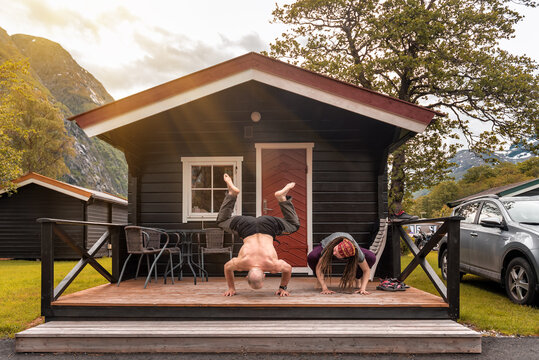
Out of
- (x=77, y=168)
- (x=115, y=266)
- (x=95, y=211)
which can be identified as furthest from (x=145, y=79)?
(x=115, y=266)

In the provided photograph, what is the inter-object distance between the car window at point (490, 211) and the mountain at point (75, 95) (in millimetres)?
68782

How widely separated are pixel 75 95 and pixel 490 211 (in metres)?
133

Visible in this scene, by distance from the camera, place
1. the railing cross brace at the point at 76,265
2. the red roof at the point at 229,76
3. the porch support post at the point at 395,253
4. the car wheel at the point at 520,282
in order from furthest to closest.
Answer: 1. the porch support post at the point at 395,253
2. the red roof at the point at 229,76
3. the car wheel at the point at 520,282
4. the railing cross brace at the point at 76,265

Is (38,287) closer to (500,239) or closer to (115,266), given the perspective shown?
(115,266)

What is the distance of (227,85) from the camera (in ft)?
17.9

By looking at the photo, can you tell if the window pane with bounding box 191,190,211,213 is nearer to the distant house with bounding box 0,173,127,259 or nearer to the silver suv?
the silver suv

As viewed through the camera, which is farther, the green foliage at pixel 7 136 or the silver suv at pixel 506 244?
the green foliage at pixel 7 136

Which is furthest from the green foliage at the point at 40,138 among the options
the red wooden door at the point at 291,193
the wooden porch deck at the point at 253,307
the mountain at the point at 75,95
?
the mountain at the point at 75,95

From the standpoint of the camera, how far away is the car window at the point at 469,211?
22.9 ft

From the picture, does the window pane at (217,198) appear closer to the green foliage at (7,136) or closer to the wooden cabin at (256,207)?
the wooden cabin at (256,207)

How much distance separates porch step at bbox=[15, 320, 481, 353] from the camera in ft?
11.4

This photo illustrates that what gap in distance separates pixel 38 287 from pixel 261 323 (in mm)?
5644

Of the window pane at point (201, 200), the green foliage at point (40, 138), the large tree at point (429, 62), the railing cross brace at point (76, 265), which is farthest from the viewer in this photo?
the green foliage at point (40, 138)

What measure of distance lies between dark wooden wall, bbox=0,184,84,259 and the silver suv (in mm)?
13729
